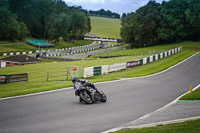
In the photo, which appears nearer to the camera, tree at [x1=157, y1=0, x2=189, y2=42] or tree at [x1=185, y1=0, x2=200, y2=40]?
tree at [x1=185, y1=0, x2=200, y2=40]

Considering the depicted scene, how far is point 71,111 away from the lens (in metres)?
14.3

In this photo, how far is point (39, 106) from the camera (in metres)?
15.4

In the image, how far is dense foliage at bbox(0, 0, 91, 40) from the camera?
102 meters

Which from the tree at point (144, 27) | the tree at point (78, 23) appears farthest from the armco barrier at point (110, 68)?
the tree at point (78, 23)

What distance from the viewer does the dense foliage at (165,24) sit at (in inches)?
3775

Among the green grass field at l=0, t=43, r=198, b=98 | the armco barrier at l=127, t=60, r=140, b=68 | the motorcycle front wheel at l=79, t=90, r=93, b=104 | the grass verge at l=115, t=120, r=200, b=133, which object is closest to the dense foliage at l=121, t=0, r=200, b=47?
the green grass field at l=0, t=43, r=198, b=98

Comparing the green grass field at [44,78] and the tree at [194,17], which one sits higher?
the tree at [194,17]

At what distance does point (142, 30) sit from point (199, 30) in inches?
766

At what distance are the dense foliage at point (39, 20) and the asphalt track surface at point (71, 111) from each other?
8702 cm

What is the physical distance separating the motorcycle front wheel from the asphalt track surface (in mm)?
384

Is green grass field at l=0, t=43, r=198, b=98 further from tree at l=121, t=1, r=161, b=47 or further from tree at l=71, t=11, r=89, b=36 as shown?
tree at l=71, t=11, r=89, b=36

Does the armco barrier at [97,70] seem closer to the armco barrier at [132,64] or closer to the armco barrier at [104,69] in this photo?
the armco barrier at [104,69]

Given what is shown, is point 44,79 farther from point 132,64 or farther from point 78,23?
point 78,23

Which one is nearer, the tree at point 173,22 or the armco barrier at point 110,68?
the armco barrier at point 110,68
